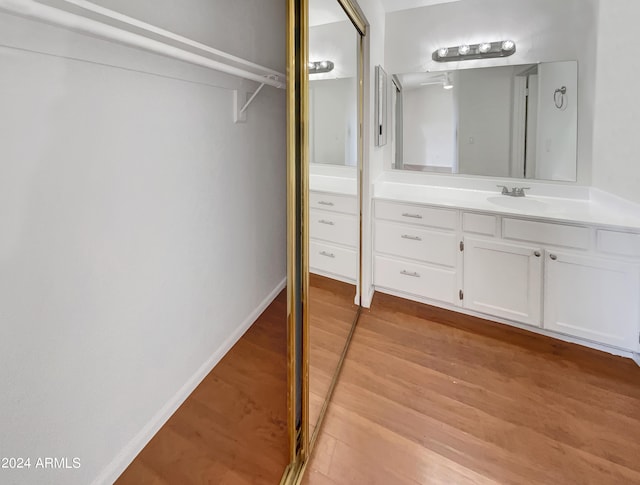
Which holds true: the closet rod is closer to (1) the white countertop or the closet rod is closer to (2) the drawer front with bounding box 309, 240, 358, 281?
(2) the drawer front with bounding box 309, 240, 358, 281

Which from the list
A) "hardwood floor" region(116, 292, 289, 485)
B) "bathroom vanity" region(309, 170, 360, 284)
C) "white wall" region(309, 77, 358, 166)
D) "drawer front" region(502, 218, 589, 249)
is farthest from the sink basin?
"hardwood floor" region(116, 292, 289, 485)

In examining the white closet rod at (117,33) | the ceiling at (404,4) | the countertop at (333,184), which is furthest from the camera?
the ceiling at (404,4)

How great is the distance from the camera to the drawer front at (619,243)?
6.07ft

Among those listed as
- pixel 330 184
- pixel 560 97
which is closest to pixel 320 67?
pixel 330 184

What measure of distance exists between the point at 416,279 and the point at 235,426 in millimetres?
1860

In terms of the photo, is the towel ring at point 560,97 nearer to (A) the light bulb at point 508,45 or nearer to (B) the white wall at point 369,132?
(A) the light bulb at point 508,45

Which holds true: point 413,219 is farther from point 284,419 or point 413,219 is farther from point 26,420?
point 26,420

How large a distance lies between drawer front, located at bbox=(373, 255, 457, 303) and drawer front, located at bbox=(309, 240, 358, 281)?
0.34 metres

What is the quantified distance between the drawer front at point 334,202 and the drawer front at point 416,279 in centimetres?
59

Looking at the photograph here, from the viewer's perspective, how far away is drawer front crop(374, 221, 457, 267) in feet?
8.05

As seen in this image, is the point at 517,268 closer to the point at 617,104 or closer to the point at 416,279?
the point at 416,279

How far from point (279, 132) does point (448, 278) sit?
182 centimetres

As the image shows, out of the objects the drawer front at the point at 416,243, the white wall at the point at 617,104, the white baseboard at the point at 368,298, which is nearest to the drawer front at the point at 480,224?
the drawer front at the point at 416,243

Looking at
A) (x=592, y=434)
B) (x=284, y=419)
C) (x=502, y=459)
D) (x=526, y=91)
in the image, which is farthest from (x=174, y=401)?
(x=526, y=91)
